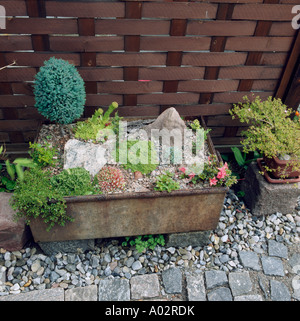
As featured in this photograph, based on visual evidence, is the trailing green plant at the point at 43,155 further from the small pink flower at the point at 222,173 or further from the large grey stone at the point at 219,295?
the large grey stone at the point at 219,295

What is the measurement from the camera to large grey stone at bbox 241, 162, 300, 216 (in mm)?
3146

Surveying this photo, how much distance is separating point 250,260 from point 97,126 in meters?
1.88

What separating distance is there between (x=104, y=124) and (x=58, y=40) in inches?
33.4

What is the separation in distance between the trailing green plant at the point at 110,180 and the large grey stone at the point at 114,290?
31.0 inches

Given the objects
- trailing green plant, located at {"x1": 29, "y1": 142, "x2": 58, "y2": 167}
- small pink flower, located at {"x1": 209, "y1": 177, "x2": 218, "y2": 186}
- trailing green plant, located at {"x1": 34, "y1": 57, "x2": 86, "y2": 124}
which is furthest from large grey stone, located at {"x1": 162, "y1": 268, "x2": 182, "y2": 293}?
trailing green plant, located at {"x1": 34, "y1": 57, "x2": 86, "y2": 124}

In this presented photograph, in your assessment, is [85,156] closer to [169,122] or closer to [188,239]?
[169,122]

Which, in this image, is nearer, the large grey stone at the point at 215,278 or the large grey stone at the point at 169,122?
the large grey stone at the point at 215,278

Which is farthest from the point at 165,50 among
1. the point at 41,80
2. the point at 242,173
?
the point at 242,173

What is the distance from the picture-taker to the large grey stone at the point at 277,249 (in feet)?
10.0

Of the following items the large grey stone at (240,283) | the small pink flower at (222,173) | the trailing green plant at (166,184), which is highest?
the small pink flower at (222,173)

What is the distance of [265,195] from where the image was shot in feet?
10.4

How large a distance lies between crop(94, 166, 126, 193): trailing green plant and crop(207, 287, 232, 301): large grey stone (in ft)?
3.77

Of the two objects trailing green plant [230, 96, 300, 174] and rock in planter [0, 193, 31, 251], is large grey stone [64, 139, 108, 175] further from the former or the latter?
trailing green plant [230, 96, 300, 174]

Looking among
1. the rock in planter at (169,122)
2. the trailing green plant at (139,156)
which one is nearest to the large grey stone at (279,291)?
the trailing green plant at (139,156)
